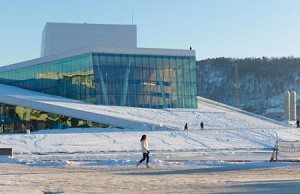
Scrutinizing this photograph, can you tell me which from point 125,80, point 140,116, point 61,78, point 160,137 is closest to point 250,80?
point 61,78

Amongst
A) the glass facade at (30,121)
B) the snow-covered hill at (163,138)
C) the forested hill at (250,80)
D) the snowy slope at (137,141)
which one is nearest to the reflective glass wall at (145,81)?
the snow-covered hill at (163,138)

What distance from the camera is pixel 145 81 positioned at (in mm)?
56688

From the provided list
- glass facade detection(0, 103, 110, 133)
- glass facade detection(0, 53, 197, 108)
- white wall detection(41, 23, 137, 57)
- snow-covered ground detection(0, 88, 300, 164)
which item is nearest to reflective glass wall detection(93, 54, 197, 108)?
glass facade detection(0, 53, 197, 108)

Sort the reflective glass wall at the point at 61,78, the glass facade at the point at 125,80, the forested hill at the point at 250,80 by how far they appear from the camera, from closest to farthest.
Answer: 1. the glass facade at the point at 125,80
2. the reflective glass wall at the point at 61,78
3. the forested hill at the point at 250,80

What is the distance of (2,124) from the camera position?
174ft

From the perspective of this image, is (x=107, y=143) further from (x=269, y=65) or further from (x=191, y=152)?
(x=269, y=65)

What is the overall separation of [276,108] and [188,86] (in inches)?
4027

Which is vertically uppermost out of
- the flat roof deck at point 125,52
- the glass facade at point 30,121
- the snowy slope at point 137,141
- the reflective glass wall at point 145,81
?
the flat roof deck at point 125,52

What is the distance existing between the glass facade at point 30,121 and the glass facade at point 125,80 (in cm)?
664

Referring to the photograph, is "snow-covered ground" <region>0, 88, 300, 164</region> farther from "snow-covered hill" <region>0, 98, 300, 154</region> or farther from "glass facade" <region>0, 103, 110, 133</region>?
"glass facade" <region>0, 103, 110, 133</region>

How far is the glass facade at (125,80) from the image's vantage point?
55125mm

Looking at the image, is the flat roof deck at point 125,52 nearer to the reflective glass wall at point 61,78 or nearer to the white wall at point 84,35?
the reflective glass wall at point 61,78

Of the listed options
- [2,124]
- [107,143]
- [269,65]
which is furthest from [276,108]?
[107,143]

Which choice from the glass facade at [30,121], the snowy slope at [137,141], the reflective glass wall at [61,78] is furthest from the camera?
the reflective glass wall at [61,78]
